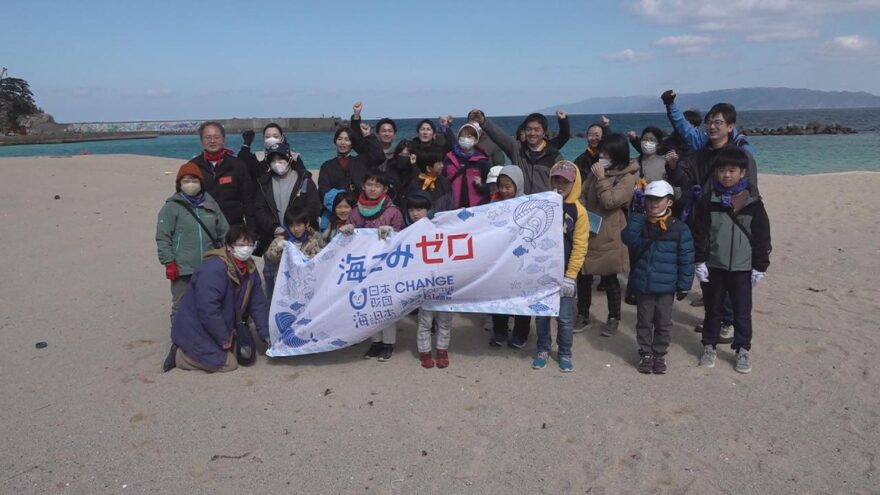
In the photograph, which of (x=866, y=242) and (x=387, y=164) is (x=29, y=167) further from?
(x=866, y=242)

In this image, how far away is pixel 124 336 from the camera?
20.7 ft

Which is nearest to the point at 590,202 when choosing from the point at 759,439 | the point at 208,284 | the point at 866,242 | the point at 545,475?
the point at 759,439

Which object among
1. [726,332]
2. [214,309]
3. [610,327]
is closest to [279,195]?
[214,309]

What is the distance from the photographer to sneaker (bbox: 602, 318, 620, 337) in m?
6.24

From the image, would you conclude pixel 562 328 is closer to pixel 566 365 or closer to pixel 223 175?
pixel 566 365

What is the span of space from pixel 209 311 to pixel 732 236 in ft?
14.4

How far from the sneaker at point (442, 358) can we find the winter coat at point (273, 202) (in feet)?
6.01

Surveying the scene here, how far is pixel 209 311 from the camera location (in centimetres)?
518

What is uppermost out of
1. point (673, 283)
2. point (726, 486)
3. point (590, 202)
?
point (590, 202)

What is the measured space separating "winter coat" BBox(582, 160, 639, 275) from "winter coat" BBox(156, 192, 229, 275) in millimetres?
3588

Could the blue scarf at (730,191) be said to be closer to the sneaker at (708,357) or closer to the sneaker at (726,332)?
the sneaker at (708,357)

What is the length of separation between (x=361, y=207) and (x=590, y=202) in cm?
236

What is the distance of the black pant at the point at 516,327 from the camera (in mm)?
5958

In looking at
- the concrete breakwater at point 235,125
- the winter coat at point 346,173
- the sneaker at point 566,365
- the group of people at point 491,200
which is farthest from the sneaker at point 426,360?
the concrete breakwater at point 235,125
